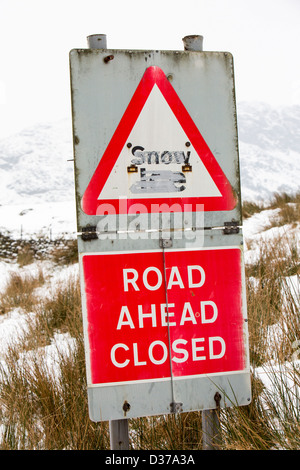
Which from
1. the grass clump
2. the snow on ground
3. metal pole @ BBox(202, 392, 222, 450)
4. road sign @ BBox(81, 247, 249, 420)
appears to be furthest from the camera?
the grass clump

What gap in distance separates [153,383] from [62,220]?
14754 mm

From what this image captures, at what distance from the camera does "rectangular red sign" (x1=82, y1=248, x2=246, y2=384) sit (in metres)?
1.59

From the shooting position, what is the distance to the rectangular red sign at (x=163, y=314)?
5.21 ft

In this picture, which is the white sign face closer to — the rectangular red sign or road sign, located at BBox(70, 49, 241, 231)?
road sign, located at BBox(70, 49, 241, 231)

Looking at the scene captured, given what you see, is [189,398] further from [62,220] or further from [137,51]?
[62,220]

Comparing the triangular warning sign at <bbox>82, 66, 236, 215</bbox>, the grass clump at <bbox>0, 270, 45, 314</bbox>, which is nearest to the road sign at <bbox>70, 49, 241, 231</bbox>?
the triangular warning sign at <bbox>82, 66, 236, 215</bbox>

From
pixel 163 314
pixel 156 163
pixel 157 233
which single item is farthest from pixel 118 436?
pixel 156 163

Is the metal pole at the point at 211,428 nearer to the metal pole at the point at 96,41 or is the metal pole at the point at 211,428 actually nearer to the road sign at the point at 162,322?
the road sign at the point at 162,322

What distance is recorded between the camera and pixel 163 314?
163 cm

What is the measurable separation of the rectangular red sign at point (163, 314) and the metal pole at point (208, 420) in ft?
0.56

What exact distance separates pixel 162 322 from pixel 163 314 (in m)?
0.03

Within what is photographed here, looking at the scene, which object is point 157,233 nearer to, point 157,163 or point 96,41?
Result: point 157,163

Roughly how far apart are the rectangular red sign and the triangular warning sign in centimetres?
18
